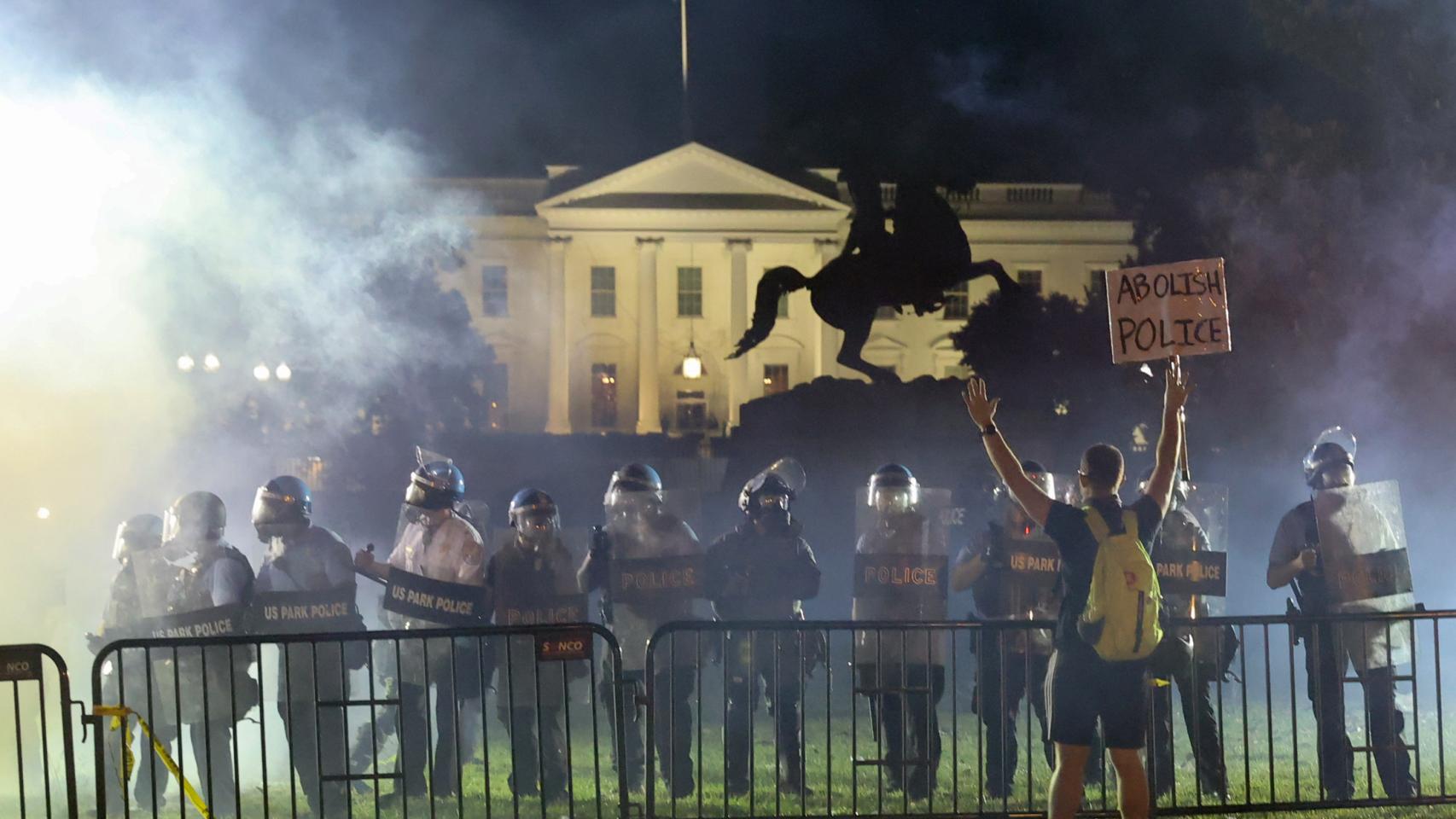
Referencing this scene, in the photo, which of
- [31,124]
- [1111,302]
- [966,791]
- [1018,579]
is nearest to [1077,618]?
[1111,302]

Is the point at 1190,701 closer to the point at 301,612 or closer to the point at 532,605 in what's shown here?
the point at 532,605

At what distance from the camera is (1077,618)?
4734 mm

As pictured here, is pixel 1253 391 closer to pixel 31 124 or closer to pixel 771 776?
pixel 771 776

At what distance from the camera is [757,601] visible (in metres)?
6.74

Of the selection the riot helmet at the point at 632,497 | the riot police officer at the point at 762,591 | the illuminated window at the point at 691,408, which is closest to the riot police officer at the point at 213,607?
the riot helmet at the point at 632,497

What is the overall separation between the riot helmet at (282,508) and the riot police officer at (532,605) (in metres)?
0.93

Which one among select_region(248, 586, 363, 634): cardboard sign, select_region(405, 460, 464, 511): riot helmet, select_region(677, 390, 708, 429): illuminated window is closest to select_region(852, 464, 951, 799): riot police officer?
select_region(405, 460, 464, 511): riot helmet

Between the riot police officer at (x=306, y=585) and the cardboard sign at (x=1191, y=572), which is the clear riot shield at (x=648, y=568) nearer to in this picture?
the riot police officer at (x=306, y=585)

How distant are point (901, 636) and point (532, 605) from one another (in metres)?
1.81

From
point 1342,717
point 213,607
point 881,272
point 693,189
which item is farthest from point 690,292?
point 1342,717

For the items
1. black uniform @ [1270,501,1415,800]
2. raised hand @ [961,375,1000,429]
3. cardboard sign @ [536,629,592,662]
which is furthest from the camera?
black uniform @ [1270,501,1415,800]

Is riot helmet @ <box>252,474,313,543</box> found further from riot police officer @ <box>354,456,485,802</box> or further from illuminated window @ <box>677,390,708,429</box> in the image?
illuminated window @ <box>677,390,708,429</box>

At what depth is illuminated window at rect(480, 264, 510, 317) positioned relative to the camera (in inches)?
1667

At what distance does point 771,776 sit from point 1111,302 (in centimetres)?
305
